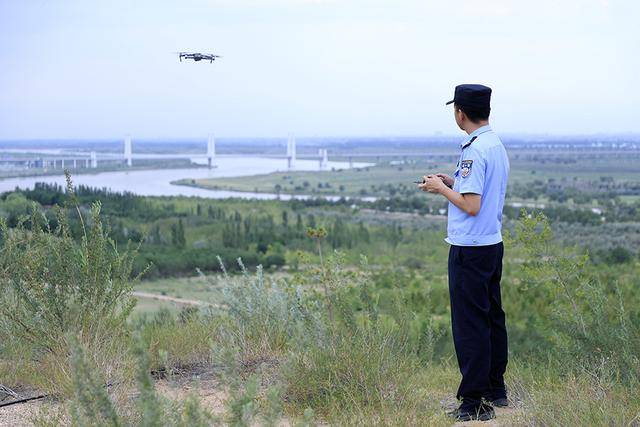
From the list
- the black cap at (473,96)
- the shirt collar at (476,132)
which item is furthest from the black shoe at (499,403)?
the black cap at (473,96)

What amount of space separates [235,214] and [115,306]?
34962mm

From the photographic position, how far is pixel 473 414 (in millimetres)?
4746

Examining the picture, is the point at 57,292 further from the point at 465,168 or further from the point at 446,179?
the point at 465,168

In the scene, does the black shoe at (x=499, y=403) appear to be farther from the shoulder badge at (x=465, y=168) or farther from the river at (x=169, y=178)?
the river at (x=169, y=178)

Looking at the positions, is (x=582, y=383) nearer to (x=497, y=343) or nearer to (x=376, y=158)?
(x=497, y=343)

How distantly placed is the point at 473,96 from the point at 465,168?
406 mm

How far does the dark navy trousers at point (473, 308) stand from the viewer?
4691 millimetres

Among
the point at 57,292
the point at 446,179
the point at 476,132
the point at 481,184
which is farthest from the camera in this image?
the point at 57,292

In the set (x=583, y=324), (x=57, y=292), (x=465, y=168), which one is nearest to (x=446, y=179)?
(x=465, y=168)

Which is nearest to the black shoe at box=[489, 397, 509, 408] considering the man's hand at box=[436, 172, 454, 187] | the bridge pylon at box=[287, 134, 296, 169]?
the man's hand at box=[436, 172, 454, 187]

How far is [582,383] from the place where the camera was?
4.76 m

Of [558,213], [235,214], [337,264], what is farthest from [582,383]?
[558,213]

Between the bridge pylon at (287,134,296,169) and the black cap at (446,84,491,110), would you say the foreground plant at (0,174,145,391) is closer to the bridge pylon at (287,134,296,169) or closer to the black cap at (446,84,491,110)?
the black cap at (446,84,491,110)

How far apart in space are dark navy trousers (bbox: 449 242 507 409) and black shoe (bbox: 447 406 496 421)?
38 mm
